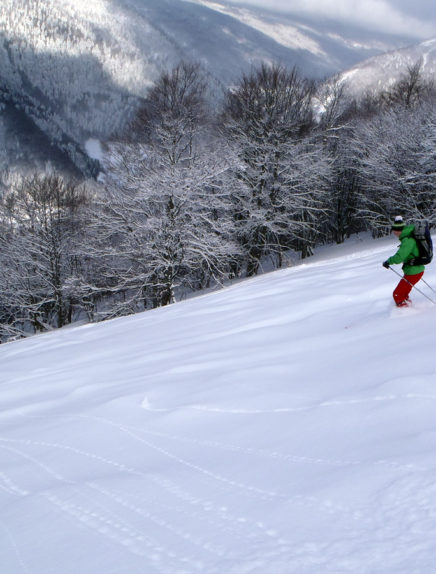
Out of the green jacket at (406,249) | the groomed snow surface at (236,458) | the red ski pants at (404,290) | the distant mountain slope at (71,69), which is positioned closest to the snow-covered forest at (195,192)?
the red ski pants at (404,290)

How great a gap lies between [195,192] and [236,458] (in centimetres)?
1430

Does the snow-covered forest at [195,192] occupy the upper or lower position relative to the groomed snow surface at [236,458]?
upper

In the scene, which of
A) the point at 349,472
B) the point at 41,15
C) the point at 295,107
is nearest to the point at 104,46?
the point at 41,15

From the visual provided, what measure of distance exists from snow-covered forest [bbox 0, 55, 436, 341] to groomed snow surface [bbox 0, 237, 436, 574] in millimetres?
11434

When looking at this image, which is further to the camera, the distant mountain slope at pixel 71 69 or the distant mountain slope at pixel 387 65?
the distant mountain slope at pixel 387 65

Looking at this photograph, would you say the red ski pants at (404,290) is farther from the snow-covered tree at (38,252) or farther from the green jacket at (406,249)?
the snow-covered tree at (38,252)

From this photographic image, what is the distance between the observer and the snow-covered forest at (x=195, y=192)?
1650 centimetres

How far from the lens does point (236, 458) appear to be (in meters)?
2.56

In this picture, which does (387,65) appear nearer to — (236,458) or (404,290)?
(404,290)

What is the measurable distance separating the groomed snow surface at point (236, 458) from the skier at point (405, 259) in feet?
0.78

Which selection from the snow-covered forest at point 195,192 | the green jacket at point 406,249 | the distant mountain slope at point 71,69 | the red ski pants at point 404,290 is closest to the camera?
the green jacket at point 406,249

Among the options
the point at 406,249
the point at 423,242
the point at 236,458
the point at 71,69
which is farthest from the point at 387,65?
the point at 236,458

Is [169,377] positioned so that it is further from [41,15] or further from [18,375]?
[41,15]

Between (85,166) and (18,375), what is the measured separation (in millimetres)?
65202
